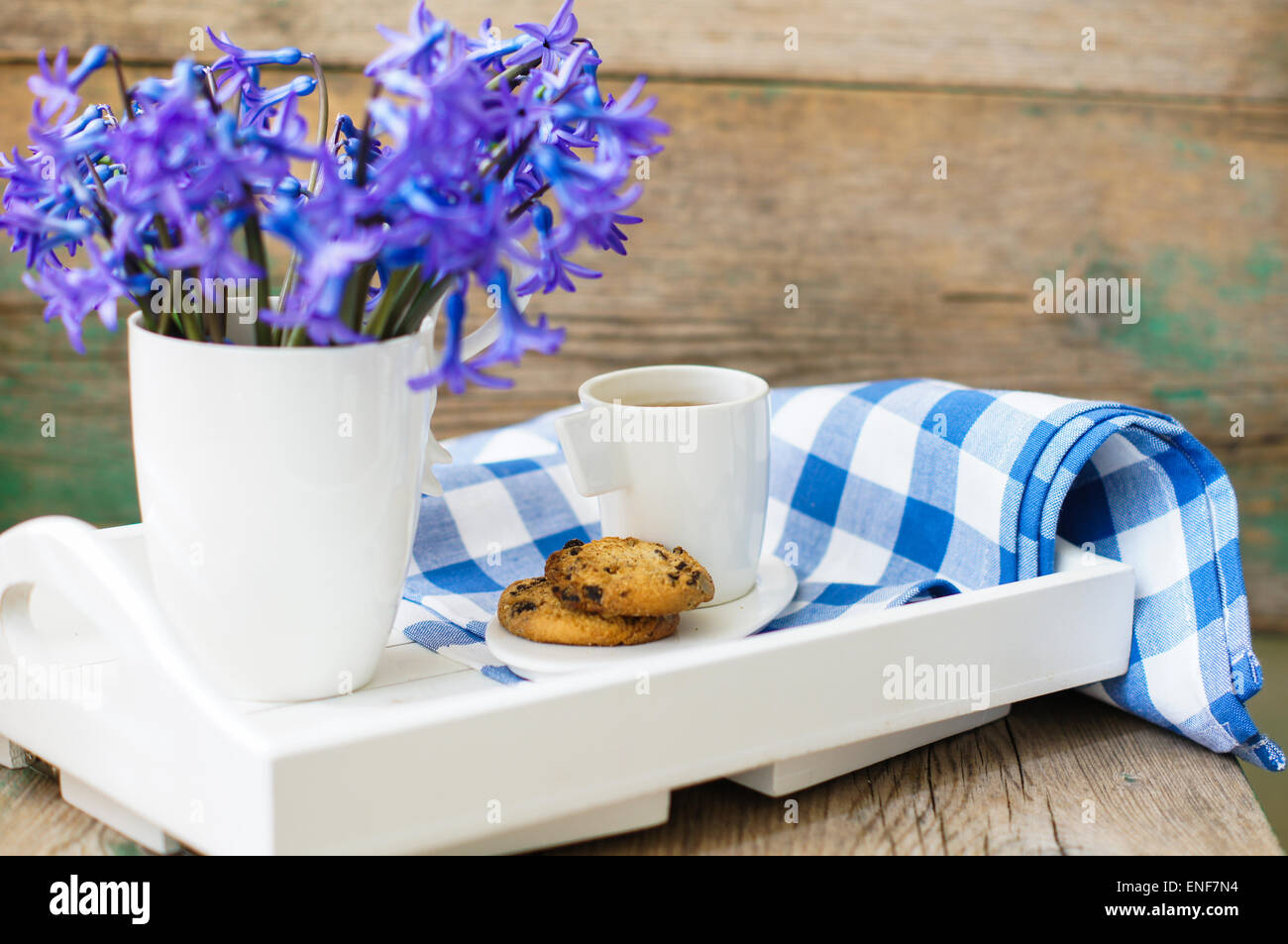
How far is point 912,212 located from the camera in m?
1.16

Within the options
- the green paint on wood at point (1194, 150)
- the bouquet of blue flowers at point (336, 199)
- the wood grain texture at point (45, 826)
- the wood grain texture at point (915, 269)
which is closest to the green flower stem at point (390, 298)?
the bouquet of blue flowers at point (336, 199)

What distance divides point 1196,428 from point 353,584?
978mm

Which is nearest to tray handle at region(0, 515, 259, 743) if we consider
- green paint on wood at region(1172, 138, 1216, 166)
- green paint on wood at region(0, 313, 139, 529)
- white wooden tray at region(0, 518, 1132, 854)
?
white wooden tray at region(0, 518, 1132, 854)

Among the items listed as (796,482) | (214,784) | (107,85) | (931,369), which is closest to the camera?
(214,784)

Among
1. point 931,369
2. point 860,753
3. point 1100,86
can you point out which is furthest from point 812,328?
point 860,753

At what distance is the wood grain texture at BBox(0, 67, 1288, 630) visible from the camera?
1.14m

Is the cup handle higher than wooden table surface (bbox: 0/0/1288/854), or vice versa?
wooden table surface (bbox: 0/0/1288/854)

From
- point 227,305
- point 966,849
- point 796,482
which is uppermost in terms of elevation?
point 227,305

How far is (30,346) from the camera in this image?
1.14m

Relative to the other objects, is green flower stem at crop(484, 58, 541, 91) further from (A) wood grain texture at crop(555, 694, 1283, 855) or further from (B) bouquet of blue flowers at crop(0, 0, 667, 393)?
(A) wood grain texture at crop(555, 694, 1283, 855)

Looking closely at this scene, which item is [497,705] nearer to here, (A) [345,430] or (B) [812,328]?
(A) [345,430]

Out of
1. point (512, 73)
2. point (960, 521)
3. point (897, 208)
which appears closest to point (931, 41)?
point (897, 208)

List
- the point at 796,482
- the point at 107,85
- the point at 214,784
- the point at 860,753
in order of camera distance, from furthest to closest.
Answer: the point at 107,85 → the point at 796,482 → the point at 860,753 → the point at 214,784

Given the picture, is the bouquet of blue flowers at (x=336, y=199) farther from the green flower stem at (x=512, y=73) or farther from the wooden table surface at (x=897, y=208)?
the wooden table surface at (x=897, y=208)
